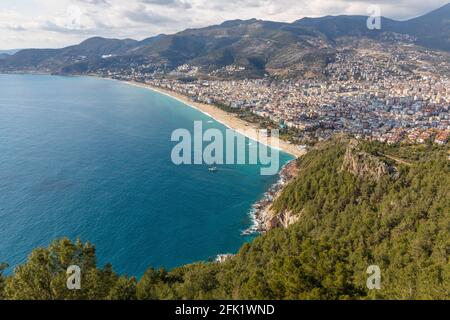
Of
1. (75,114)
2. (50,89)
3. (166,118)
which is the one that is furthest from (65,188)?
(50,89)

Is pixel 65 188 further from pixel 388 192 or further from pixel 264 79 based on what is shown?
pixel 264 79

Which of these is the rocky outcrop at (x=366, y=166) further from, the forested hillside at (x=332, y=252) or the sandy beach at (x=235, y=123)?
the sandy beach at (x=235, y=123)

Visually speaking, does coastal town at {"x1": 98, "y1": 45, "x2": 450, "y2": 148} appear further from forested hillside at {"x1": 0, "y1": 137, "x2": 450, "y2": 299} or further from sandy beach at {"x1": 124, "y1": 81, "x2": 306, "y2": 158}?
forested hillside at {"x1": 0, "y1": 137, "x2": 450, "y2": 299}

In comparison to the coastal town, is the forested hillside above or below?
below

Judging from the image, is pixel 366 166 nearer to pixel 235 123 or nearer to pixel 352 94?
pixel 235 123

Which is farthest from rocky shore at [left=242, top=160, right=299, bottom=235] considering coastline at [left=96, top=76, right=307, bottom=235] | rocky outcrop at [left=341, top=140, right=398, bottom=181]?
rocky outcrop at [left=341, top=140, right=398, bottom=181]

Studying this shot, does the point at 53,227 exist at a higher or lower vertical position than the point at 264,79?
lower
